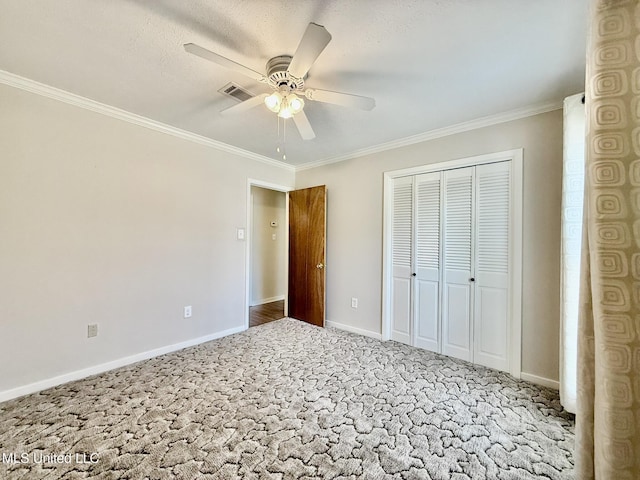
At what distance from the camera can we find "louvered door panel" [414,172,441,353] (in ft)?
9.75

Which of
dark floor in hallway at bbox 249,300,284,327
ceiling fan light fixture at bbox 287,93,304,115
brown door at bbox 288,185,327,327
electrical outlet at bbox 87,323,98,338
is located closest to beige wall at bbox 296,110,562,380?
brown door at bbox 288,185,327,327

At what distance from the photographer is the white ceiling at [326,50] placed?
1402 mm

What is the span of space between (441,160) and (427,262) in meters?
1.14

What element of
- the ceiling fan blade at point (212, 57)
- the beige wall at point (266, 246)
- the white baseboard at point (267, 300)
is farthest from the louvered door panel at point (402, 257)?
the white baseboard at point (267, 300)

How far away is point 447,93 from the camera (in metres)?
2.18

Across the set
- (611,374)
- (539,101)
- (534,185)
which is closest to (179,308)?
(611,374)

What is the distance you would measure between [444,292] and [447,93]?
6.37 ft

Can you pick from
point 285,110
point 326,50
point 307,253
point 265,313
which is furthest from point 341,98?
point 265,313

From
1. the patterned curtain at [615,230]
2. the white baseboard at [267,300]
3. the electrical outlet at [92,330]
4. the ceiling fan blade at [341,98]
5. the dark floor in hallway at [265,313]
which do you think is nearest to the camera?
the patterned curtain at [615,230]

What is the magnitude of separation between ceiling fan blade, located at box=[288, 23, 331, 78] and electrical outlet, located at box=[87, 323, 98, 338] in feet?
8.95

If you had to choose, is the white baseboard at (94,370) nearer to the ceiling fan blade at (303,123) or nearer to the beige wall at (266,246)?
the beige wall at (266,246)

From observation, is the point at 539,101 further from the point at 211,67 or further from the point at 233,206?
the point at 233,206

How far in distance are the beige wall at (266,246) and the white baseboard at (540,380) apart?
12.2ft

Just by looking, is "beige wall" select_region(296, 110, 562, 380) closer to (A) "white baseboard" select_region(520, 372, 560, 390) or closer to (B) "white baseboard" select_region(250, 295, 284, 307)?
(A) "white baseboard" select_region(520, 372, 560, 390)
